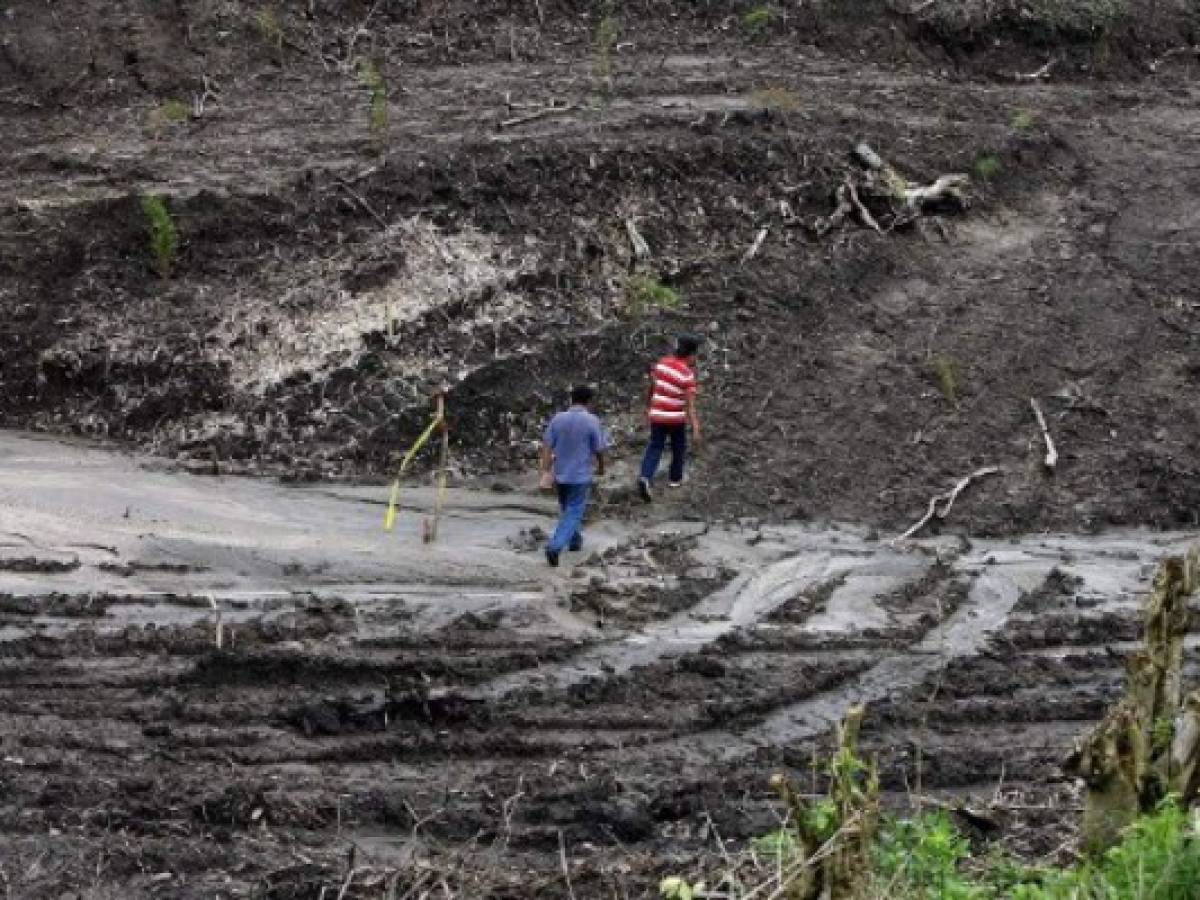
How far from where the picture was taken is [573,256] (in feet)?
50.8

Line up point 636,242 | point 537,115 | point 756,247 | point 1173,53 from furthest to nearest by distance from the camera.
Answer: point 1173,53
point 537,115
point 756,247
point 636,242

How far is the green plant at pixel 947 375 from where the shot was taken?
15.0m

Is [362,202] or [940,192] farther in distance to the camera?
[940,192]

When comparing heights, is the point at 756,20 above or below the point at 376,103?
above

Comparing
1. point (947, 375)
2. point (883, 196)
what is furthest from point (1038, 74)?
point (947, 375)

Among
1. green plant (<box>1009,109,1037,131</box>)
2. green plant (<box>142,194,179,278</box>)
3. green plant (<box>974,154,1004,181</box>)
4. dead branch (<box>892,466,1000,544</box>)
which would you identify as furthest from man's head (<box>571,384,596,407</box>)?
green plant (<box>1009,109,1037,131</box>)

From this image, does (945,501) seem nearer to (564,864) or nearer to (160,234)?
(160,234)

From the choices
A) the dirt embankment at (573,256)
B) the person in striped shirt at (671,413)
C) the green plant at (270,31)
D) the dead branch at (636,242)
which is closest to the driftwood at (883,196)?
the dirt embankment at (573,256)

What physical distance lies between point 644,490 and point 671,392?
2.67 ft

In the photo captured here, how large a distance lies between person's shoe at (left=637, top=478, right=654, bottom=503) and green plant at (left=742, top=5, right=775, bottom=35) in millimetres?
7652

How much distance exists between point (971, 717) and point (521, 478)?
4.85 meters

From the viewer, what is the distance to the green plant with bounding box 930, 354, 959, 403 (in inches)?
590

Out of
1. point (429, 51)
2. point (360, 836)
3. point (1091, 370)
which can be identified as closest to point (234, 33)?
point (429, 51)

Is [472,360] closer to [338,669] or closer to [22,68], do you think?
[338,669]
